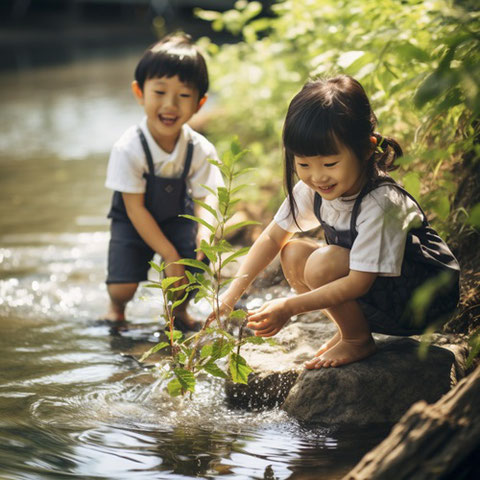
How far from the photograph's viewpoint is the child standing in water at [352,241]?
2.59m

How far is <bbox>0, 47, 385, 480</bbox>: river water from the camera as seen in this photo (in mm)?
2439

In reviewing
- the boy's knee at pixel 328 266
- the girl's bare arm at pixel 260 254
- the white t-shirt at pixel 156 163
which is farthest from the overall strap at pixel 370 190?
the white t-shirt at pixel 156 163

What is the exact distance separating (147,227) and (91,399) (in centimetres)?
106

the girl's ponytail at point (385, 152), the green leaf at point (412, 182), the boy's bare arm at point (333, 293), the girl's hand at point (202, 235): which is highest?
the girl's ponytail at point (385, 152)

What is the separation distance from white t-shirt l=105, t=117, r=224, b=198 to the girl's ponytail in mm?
1100

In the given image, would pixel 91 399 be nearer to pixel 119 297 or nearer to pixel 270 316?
pixel 270 316

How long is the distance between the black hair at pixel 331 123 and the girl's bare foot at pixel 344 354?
0.60 meters

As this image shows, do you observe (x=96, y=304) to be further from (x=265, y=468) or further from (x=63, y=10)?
(x=63, y=10)

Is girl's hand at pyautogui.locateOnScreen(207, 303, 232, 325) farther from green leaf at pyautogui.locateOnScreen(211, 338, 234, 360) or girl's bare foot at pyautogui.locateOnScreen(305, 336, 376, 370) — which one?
girl's bare foot at pyautogui.locateOnScreen(305, 336, 376, 370)

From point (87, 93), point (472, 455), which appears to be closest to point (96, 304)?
point (472, 455)

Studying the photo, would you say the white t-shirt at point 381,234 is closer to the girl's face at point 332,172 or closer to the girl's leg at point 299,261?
the girl's face at point 332,172

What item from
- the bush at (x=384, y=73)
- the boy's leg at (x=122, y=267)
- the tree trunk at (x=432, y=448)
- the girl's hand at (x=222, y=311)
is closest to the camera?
the tree trunk at (x=432, y=448)

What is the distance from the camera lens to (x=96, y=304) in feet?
14.0

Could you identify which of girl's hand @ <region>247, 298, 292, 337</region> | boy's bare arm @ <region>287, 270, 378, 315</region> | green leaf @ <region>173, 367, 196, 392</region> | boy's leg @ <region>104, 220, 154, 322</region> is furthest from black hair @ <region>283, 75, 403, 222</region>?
boy's leg @ <region>104, 220, 154, 322</region>
